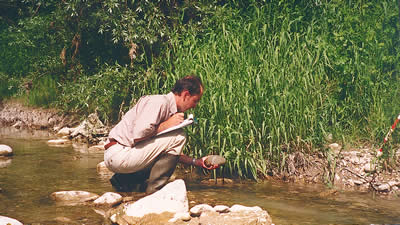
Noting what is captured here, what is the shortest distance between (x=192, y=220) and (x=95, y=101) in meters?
4.51

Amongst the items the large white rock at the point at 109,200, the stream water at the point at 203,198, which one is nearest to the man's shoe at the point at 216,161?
the stream water at the point at 203,198

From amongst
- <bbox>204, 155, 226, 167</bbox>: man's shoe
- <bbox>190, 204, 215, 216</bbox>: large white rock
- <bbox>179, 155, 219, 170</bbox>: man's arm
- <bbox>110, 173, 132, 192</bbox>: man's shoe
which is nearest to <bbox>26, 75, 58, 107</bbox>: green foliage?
<bbox>110, 173, 132, 192</bbox>: man's shoe

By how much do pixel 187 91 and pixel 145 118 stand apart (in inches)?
19.0

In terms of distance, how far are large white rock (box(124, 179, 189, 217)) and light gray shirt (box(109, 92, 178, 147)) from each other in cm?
66

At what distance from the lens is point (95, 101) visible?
8016 mm

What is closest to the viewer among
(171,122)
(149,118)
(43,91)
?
(149,118)

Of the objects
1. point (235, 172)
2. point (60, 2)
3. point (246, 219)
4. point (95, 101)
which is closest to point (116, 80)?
point (95, 101)

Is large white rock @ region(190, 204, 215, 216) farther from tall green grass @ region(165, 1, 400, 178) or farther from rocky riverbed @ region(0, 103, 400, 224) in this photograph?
tall green grass @ region(165, 1, 400, 178)

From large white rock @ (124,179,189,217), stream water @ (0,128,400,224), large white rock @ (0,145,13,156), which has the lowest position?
stream water @ (0,128,400,224)

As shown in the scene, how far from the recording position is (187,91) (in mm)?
4699

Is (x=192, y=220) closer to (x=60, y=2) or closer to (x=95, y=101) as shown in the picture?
(x=95, y=101)

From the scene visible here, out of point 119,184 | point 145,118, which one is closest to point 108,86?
point 119,184

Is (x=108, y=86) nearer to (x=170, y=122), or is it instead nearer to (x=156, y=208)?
(x=170, y=122)

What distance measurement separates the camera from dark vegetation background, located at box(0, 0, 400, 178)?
550cm
